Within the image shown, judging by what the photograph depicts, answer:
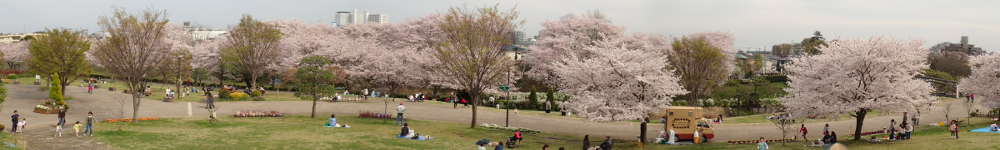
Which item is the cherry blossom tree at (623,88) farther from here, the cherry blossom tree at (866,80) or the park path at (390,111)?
the cherry blossom tree at (866,80)

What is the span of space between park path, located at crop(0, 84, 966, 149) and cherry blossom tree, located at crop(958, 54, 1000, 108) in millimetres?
Answer: 4327

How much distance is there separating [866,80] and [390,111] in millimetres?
30833

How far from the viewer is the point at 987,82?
4575 centimetres

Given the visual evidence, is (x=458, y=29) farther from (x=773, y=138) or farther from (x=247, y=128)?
(x=773, y=138)

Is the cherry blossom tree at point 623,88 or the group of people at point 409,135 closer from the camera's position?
the cherry blossom tree at point 623,88

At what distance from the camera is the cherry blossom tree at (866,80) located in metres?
34.0

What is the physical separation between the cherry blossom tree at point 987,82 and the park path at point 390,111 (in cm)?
433

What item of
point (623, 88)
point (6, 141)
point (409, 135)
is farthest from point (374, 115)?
point (6, 141)

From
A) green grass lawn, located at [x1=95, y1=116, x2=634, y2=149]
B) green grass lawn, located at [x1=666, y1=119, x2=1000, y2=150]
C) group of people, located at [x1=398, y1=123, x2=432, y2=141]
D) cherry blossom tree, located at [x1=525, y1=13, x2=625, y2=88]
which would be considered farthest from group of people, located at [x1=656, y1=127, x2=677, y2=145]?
cherry blossom tree, located at [x1=525, y1=13, x2=625, y2=88]

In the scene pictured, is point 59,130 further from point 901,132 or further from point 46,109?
point 901,132

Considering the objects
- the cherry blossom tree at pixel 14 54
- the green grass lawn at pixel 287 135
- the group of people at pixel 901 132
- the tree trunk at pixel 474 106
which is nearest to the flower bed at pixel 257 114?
the green grass lawn at pixel 287 135

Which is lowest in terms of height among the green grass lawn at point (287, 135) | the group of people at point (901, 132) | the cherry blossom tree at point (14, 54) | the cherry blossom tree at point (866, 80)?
the green grass lawn at point (287, 135)

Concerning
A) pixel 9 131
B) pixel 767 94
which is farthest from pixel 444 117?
pixel 767 94

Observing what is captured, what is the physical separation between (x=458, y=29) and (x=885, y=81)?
80.7ft
